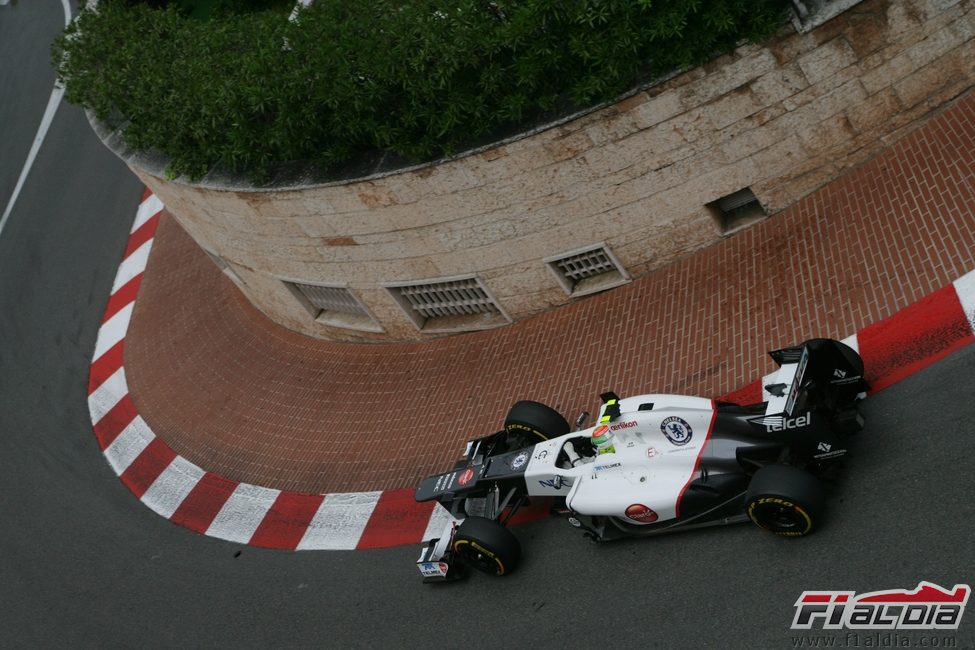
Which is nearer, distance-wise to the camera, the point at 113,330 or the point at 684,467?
the point at 684,467

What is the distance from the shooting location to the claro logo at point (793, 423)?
741 cm

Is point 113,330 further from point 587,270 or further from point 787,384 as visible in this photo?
point 787,384

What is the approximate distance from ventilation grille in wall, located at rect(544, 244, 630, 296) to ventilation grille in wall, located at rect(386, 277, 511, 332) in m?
0.92

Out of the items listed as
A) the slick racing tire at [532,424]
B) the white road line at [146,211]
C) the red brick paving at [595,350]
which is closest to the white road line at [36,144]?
the white road line at [146,211]

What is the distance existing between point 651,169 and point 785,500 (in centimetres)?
399

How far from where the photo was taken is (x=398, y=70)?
984cm

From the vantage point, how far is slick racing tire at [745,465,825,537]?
712cm

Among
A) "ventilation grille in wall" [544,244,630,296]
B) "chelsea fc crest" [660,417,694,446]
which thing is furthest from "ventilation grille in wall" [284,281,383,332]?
"chelsea fc crest" [660,417,694,446]

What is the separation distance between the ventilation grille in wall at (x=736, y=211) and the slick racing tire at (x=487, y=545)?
4161 millimetres

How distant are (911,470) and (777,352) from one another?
1386mm

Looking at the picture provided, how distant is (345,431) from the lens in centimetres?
1174

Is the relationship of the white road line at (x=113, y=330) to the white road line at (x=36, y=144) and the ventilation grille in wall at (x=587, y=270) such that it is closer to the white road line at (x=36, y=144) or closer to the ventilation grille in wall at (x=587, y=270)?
the white road line at (x=36, y=144)

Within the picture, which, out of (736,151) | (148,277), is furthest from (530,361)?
(148,277)

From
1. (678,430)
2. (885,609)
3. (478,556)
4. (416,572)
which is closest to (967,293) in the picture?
(678,430)
